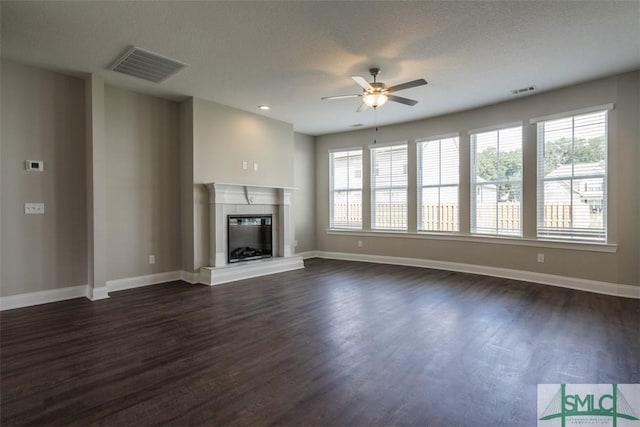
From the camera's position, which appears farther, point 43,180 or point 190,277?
point 190,277

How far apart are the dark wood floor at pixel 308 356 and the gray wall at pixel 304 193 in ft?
10.8

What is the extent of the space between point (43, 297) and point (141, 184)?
1843 millimetres

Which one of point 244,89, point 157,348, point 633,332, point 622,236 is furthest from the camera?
point 244,89

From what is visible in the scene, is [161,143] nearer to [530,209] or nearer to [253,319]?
[253,319]

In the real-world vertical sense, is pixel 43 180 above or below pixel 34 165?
below

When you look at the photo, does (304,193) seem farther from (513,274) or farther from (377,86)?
(513,274)

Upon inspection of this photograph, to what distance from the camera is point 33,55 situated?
362 centimetres

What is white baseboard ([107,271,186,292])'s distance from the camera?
15.1 feet

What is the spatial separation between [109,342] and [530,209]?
5.66m

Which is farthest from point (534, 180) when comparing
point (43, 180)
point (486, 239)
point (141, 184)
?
point (43, 180)

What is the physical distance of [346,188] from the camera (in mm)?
7480

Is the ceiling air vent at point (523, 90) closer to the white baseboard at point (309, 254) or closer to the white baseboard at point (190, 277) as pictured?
the white baseboard at point (309, 254)

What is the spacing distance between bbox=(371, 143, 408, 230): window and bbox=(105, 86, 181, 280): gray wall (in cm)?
389

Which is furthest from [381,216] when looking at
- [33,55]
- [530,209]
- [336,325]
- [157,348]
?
[33,55]
